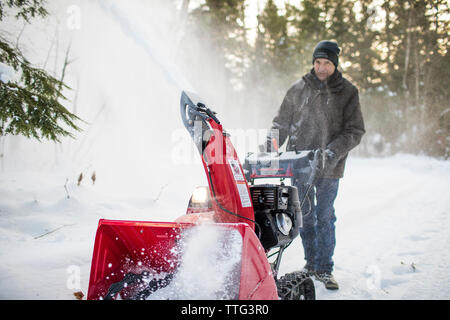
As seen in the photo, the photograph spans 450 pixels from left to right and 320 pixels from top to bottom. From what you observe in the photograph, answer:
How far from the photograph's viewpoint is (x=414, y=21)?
10.0 metres

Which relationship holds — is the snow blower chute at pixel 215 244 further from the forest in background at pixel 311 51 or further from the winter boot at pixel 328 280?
the forest in background at pixel 311 51

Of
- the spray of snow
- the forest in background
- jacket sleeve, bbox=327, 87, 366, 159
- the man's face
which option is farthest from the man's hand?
the forest in background

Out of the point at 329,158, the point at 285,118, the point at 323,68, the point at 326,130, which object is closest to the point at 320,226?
the point at 329,158

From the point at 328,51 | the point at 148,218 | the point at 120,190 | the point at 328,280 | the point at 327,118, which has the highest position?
the point at 328,51

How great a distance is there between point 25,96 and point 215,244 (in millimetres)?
2540

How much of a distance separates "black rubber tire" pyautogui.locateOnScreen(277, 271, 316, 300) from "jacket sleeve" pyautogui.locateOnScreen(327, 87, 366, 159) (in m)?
1.23

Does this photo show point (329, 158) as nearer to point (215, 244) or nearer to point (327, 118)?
point (327, 118)

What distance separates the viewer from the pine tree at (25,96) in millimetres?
2742

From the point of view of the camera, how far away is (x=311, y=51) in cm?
2081

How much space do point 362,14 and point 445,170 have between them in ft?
50.1

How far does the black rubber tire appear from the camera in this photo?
6.15 feet

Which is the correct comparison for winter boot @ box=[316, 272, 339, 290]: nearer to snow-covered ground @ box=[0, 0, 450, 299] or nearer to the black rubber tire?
snow-covered ground @ box=[0, 0, 450, 299]

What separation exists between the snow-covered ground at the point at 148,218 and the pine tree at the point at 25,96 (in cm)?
101
